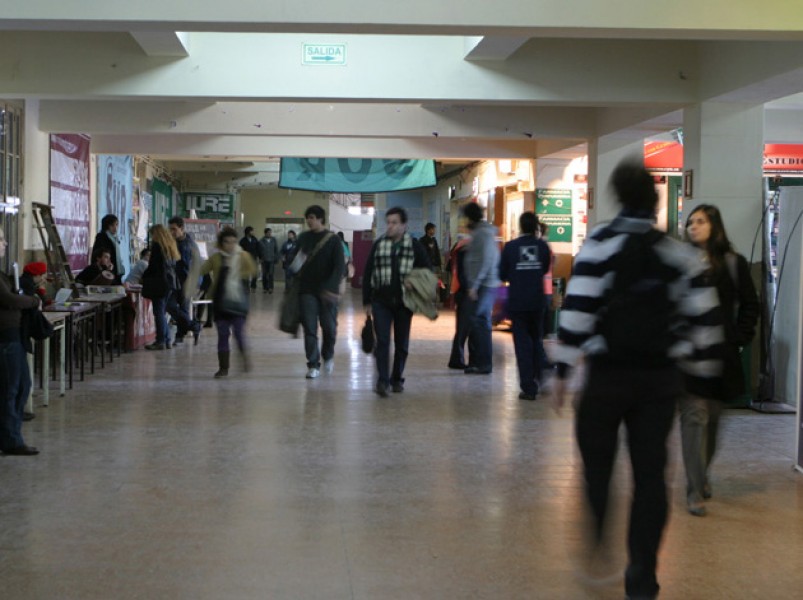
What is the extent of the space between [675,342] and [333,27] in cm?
399

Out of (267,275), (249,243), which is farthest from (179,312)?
(267,275)

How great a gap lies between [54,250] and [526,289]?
20.1 ft

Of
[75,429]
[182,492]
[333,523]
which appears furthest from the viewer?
[75,429]

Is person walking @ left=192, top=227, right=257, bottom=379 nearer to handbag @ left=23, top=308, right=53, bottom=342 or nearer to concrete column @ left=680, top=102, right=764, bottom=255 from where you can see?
handbag @ left=23, top=308, right=53, bottom=342

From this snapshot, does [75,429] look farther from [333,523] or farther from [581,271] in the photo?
[581,271]

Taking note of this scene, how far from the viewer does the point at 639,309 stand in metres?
3.89

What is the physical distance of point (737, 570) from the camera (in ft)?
14.9

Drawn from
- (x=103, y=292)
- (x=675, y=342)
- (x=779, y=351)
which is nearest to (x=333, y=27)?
(x=675, y=342)

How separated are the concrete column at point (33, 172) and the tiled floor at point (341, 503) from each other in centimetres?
Result: 369

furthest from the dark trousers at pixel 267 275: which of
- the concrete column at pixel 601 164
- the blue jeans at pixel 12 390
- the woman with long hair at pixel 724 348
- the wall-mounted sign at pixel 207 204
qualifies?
the woman with long hair at pixel 724 348

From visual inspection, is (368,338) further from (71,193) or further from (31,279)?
(71,193)

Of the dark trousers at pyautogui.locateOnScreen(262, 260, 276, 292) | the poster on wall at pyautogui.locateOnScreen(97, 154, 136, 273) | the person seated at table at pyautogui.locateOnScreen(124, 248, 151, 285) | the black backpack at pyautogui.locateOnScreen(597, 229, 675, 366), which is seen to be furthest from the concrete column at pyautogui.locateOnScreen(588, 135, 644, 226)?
the dark trousers at pyautogui.locateOnScreen(262, 260, 276, 292)

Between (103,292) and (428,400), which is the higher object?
(103,292)

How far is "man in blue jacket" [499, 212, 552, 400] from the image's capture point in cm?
885
